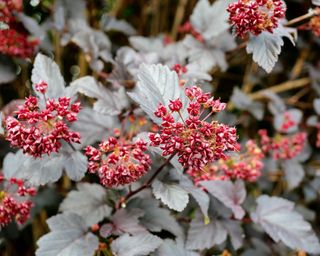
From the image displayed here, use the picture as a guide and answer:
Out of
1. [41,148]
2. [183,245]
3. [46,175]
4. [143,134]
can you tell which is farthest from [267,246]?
[41,148]

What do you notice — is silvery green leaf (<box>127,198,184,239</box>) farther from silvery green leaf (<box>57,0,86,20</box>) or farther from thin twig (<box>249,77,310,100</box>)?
thin twig (<box>249,77,310,100</box>)

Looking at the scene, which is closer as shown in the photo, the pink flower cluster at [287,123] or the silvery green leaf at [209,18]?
the silvery green leaf at [209,18]

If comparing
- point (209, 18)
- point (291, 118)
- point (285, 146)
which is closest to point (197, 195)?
point (285, 146)

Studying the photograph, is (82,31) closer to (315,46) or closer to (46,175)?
(46,175)

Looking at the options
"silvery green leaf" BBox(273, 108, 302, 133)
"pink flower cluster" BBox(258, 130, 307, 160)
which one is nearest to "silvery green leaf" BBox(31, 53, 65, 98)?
"pink flower cluster" BBox(258, 130, 307, 160)

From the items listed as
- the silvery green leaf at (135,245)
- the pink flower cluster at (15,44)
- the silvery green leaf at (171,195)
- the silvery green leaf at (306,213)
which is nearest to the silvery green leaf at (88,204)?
the silvery green leaf at (135,245)

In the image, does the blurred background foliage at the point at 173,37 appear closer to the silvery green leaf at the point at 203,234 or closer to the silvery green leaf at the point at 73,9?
the silvery green leaf at the point at 73,9
